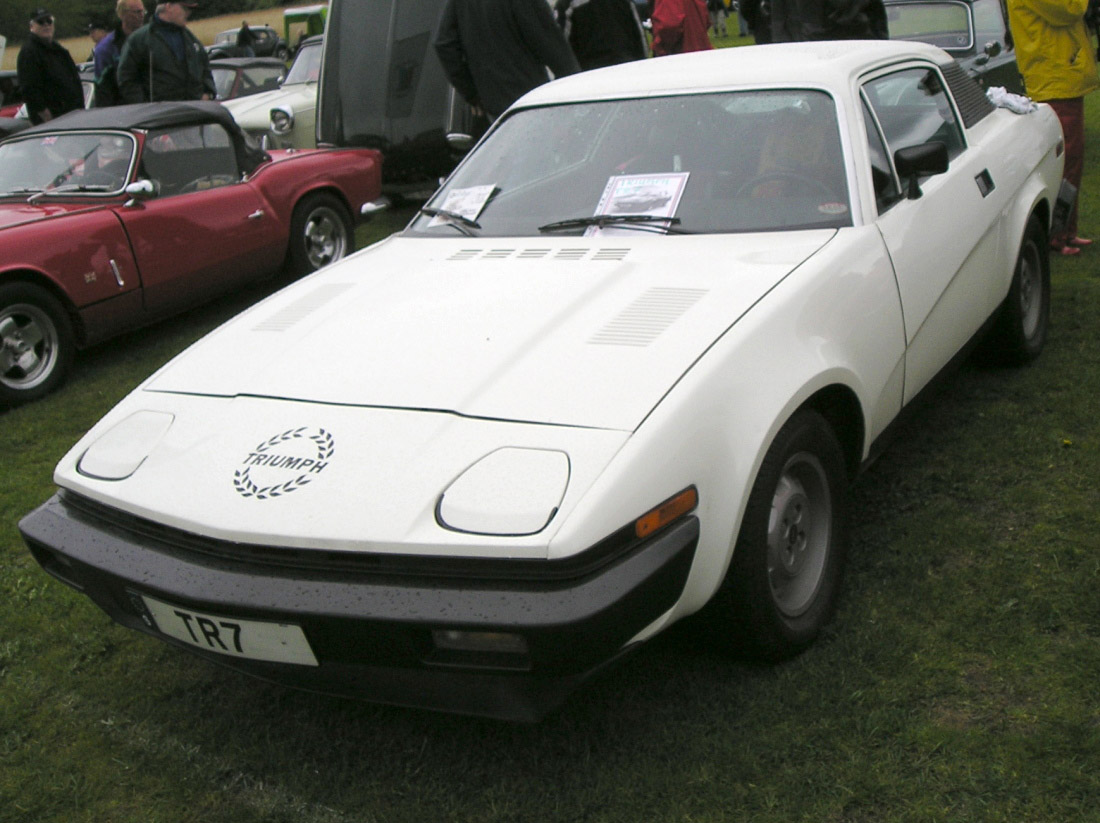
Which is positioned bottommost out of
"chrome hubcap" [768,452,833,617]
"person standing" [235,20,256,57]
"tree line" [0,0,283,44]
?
"tree line" [0,0,283,44]

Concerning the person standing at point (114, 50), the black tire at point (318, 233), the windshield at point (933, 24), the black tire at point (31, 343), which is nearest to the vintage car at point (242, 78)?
the person standing at point (114, 50)

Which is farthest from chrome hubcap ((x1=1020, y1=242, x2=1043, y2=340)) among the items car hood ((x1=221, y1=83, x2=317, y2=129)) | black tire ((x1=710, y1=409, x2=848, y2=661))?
car hood ((x1=221, y1=83, x2=317, y2=129))

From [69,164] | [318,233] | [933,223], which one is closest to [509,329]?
[933,223]

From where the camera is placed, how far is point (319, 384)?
259 cm

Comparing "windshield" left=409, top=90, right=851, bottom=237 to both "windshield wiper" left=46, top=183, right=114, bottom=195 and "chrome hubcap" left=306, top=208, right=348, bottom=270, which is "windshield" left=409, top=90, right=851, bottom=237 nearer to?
"windshield wiper" left=46, top=183, right=114, bottom=195

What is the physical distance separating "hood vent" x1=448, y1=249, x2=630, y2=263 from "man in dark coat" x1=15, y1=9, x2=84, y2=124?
7.21 m

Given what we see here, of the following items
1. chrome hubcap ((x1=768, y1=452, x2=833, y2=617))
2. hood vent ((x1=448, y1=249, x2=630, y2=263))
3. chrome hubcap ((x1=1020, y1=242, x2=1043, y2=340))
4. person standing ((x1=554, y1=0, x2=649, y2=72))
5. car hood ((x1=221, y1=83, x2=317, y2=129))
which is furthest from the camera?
car hood ((x1=221, y1=83, x2=317, y2=129))

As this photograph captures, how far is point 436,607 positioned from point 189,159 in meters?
5.05

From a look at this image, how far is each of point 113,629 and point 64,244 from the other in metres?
2.94

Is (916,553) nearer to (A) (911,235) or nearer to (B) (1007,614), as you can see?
(B) (1007,614)

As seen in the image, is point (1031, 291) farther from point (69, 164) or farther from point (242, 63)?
point (242, 63)

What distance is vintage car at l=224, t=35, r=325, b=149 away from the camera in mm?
9586

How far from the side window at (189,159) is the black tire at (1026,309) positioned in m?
4.45

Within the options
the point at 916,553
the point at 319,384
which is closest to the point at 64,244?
the point at 319,384
